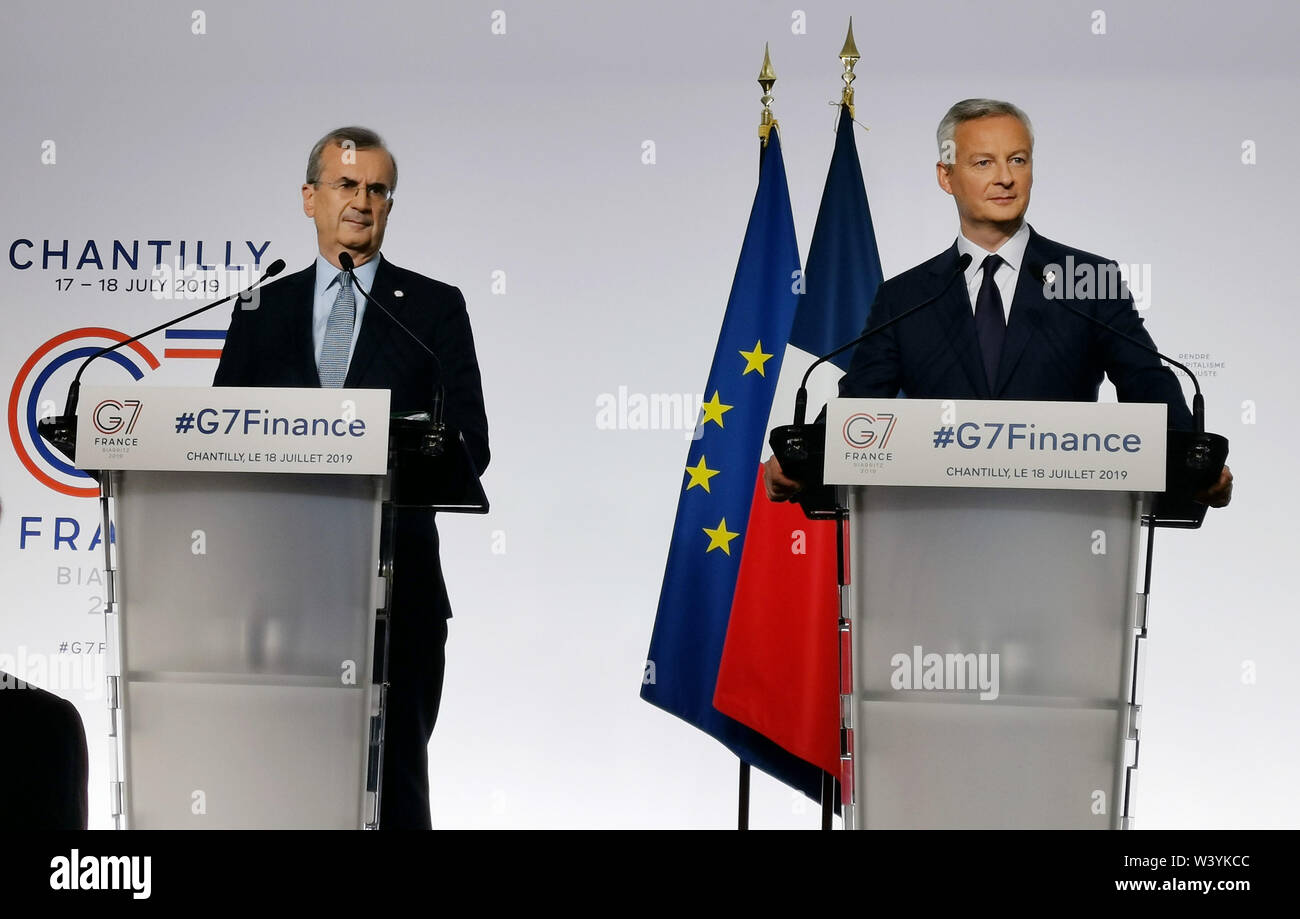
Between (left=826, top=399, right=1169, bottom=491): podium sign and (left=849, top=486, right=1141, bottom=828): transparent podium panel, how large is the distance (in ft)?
0.26

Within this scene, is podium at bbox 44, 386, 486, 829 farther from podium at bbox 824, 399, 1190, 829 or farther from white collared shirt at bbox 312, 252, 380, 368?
white collared shirt at bbox 312, 252, 380, 368

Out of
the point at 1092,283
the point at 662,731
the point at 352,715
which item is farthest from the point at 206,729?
the point at 1092,283

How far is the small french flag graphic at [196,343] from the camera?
4.36m

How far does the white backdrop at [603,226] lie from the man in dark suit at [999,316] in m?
0.30

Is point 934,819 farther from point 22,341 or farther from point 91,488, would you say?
point 22,341

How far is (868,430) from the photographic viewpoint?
2.59 metres

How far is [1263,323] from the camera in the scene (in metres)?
4.15

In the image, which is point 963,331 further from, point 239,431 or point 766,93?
point 239,431

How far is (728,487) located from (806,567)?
0.36 m

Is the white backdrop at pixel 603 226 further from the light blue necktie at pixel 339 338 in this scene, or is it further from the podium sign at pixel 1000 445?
the podium sign at pixel 1000 445

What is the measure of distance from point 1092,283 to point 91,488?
3.24 m

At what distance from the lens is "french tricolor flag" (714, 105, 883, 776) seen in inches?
158

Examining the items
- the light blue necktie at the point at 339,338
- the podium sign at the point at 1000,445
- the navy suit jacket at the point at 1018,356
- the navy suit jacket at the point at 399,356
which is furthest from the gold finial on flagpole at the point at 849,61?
the podium sign at the point at 1000,445

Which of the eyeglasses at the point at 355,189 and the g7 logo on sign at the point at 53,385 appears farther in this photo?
the g7 logo on sign at the point at 53,385
